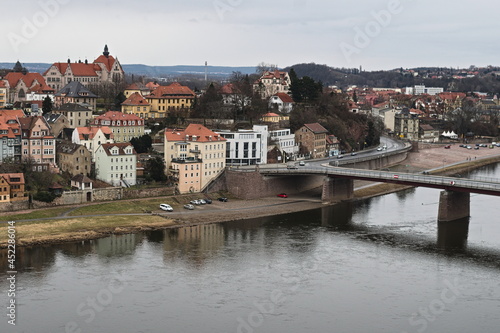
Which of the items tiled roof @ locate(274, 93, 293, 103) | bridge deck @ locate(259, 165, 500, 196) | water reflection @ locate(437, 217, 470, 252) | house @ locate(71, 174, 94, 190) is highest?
tiled roof @ locate(274, 93, 293, 103)

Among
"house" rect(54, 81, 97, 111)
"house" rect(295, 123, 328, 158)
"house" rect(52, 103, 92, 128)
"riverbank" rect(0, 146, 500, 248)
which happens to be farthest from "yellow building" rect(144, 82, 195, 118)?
"riverbank" rect(0, 146, 500, 248)

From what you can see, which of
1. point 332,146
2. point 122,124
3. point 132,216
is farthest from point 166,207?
point 332,146

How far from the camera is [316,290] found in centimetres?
3788

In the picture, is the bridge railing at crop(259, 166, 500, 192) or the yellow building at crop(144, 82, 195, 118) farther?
the yellow building at crop(144, 82, 195, 118)

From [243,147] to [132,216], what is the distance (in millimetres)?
18144

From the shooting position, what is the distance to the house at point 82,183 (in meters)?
55.7

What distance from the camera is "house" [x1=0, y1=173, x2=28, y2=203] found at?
51.2m

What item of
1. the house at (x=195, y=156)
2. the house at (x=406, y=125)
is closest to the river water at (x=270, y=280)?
the house at (x=195, y=156)

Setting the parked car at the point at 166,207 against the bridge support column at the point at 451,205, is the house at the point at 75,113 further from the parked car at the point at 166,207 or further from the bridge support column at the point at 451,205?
the bridge support column at the point at 451,205

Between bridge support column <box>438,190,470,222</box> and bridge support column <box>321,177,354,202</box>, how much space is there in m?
10.8

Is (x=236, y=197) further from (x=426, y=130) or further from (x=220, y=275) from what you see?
(x=426, y=130)

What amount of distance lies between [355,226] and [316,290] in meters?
17.2

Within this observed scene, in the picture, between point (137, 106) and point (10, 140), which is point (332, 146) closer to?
point (137, 106)

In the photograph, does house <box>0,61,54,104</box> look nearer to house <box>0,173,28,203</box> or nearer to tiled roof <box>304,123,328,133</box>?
tiled roof <box>304,123,328,133</box>
